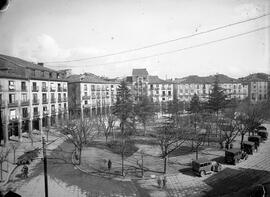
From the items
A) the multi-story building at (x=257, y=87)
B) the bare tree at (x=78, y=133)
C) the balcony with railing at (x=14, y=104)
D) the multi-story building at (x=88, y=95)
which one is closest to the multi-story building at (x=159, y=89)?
Result: the multi-story building at (x=88, y=95)

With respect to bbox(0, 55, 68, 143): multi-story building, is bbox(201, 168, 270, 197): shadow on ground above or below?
below

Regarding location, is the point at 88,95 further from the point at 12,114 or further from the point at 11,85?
the point at 12,114

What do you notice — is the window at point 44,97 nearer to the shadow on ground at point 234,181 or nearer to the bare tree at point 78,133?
the bare tree at point 78,133

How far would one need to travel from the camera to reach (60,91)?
1650 inches

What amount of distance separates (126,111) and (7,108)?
62.6 ft

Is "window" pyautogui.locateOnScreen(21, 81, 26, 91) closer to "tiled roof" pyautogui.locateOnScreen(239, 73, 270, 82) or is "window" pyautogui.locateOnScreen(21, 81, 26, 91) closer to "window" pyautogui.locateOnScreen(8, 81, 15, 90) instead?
"window" pyautogui.locateOnScreen(8, 81, 15, 90)

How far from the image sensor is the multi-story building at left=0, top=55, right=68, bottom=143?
2635cm

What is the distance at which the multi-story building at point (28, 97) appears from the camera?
86.4 feet

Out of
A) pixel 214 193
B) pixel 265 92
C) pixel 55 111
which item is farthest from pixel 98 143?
pixel 265 92

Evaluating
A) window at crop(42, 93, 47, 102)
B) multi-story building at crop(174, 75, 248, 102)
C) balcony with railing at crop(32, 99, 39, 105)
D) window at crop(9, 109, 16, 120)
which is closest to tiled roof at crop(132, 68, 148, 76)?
multi-story building at crop(174, 75, 248, 102)

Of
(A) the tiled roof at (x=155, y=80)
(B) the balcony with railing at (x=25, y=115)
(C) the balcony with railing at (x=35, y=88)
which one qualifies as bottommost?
(B) the balcony with railing at (x=25, y=115)

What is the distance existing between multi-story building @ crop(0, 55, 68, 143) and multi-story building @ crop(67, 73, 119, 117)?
6181 millimetres

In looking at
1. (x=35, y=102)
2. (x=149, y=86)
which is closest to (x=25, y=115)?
(x=35, y=102)

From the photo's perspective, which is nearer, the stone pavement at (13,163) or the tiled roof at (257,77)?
the stone pavement at (13,163)
